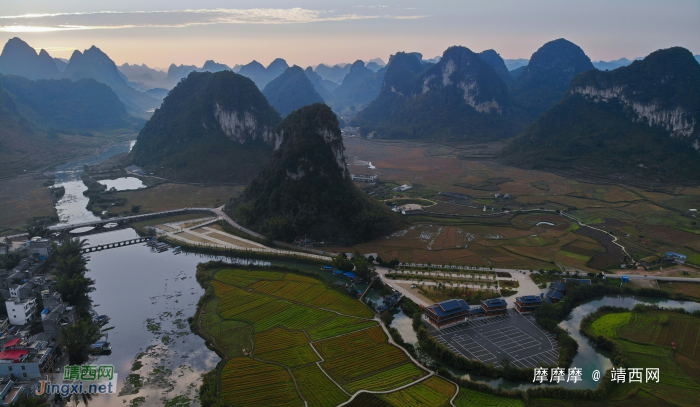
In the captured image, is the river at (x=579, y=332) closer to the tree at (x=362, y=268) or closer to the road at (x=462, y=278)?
the road at (x=462, y=278)

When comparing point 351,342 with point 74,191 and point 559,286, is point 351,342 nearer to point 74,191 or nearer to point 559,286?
point 559,286

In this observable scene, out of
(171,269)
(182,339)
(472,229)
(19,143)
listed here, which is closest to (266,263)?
(171,269)

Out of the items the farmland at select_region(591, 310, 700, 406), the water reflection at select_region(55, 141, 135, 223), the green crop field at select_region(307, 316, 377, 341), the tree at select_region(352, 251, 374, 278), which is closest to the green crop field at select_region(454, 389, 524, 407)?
the farmland at select_region(591, 310, 700, 406)

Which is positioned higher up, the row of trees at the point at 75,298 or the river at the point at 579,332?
the row of trees at the point at 75,298

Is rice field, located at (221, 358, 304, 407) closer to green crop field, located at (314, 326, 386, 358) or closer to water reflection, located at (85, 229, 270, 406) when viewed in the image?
water reflection, located at (85, 229, 270, 406)

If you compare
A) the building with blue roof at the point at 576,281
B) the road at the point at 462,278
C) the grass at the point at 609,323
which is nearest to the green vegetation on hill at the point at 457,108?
the road at the point at 462,278

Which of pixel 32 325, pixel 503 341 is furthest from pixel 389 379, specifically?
pixel 32 325

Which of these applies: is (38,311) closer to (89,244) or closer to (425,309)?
(89,244)
